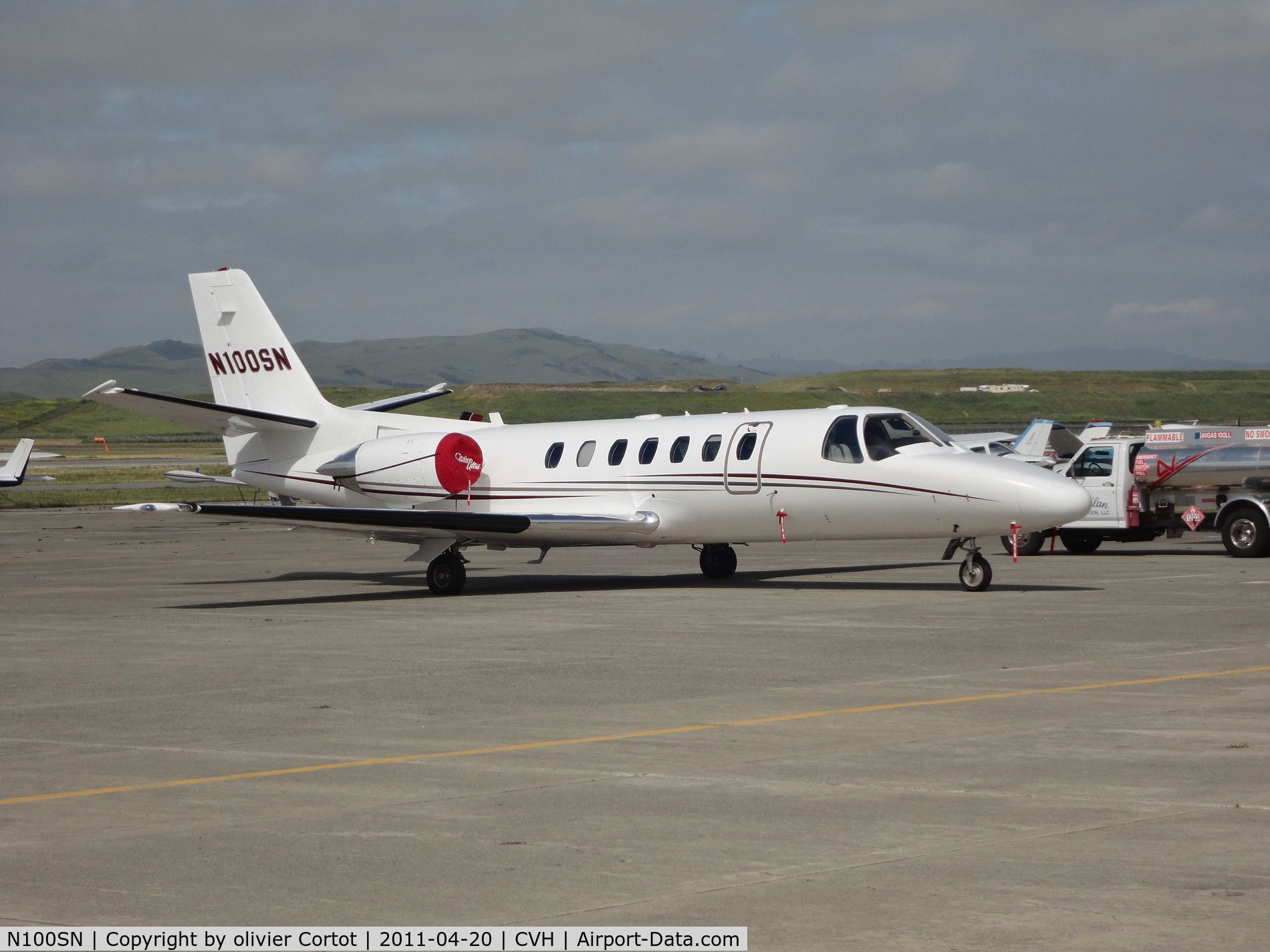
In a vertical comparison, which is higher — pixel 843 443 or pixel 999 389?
pixel 999 389

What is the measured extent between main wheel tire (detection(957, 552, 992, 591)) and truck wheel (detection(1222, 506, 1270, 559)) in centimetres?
814

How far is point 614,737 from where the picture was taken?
9.84 m

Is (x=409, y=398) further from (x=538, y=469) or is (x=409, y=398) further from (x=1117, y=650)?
(x=1117, y=650)

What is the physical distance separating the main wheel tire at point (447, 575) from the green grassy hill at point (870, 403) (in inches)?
4248

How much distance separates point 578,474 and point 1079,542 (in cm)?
1105

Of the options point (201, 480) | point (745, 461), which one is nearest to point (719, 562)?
point (745, 461)

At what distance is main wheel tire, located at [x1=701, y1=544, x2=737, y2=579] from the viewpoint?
2341cm

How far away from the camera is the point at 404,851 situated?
679 cm

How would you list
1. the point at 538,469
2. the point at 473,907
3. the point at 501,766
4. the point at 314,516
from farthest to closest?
the point at 538,469
the point at 314,516
the point at 501,766
the point at 473,907

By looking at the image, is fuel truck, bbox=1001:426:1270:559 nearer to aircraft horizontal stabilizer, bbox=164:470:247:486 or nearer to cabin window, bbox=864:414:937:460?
cabin window, bbox=864:414:937:460

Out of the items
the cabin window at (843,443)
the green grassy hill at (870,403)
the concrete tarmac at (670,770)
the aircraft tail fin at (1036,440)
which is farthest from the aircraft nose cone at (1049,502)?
the green grassy hill at (870,403)

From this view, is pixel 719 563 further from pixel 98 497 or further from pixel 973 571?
pixel 98 497

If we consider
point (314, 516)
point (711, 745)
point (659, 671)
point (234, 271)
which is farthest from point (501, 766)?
point (234, 271)

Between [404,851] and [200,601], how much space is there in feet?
50.9
